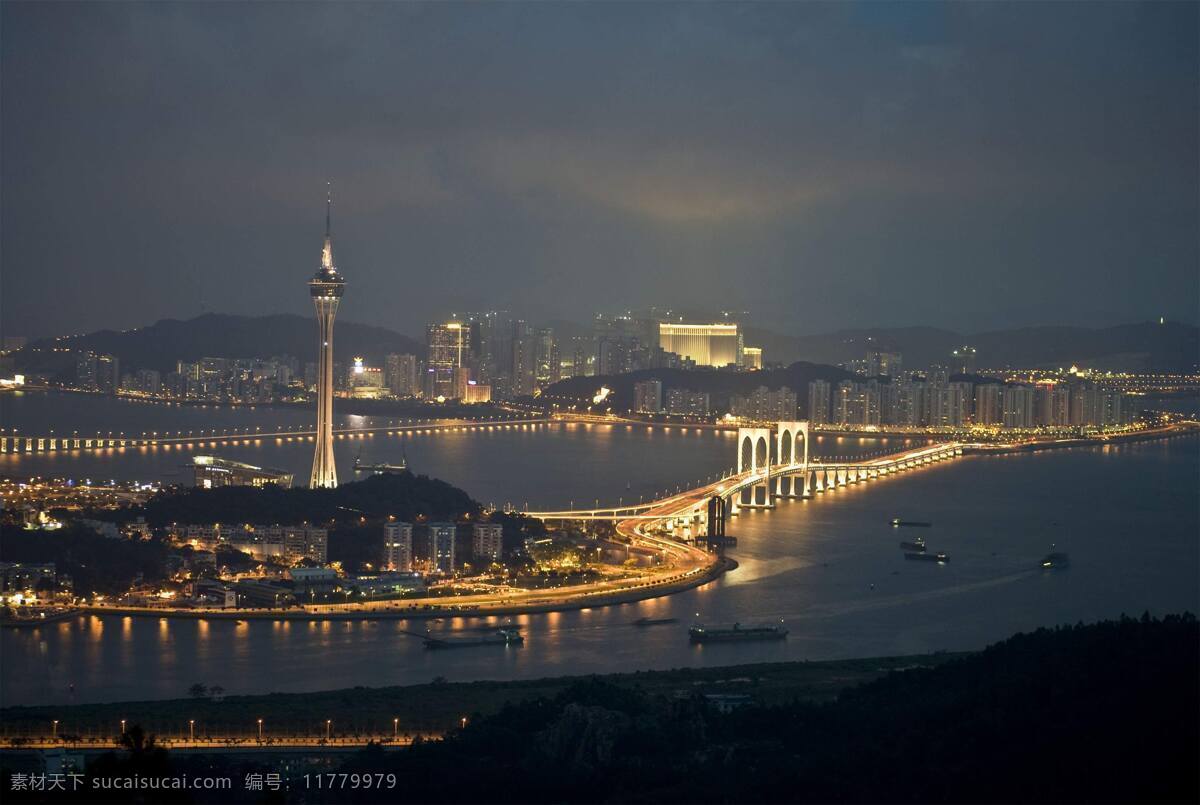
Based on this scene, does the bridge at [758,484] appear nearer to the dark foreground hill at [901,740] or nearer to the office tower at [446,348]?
the dark foreground hill at [901,740]

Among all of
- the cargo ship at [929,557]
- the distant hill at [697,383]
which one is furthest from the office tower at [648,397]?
the cargo ship at [929,557]

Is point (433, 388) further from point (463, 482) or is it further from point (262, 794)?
point (262, 794)

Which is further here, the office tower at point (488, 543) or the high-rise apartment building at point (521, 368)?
the high-rise apartment building at point (521, 368)

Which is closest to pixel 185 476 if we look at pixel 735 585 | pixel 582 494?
pixel 582 494

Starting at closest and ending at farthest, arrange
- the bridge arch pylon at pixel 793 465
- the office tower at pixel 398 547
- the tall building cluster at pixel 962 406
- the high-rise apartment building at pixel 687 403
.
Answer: the office tower at pixel 398 547 < the bridge arch pylon at pixel 793 465 < the tall building cluster at pixel 962 406 < the high-rise apartment building at pixel 687 403

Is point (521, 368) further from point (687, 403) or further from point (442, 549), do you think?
point (442, 549)

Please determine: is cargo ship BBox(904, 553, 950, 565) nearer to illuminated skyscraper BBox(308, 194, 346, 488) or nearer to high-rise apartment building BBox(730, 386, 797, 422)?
illuminated skyscraper BBox(308, 194, 346, 488)
